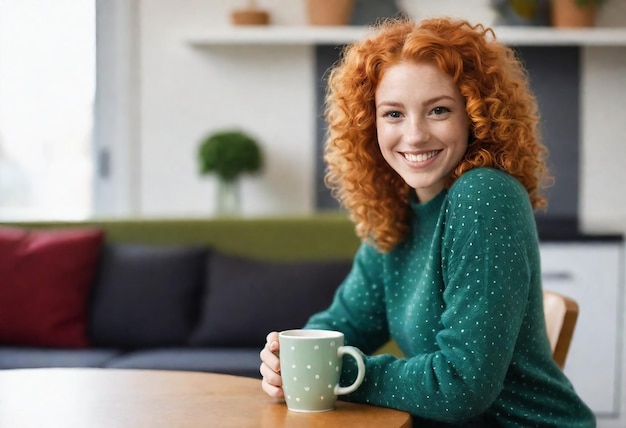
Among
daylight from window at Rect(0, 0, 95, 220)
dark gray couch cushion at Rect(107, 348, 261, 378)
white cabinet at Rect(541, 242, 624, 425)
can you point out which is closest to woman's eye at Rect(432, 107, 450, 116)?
dark gray couch cushion at Rect(107, 348, 261, 378)

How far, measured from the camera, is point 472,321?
4.05ft

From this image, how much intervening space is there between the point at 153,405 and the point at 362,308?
51 cm

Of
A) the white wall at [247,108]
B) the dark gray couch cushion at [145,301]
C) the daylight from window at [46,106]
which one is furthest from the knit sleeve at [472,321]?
the daylight from window at [46,106]

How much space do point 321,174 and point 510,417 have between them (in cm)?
287

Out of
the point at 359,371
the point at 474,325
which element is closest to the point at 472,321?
the point at 474,325

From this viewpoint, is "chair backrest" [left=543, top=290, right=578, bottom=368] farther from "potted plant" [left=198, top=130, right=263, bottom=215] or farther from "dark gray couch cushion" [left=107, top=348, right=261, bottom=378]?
"potted plant" [left=198, top=130, right=263, bottom=215]

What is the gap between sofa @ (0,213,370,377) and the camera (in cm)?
308

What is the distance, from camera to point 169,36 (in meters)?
4.20

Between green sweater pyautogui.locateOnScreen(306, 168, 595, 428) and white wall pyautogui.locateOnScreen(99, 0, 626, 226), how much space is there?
8.79 ft

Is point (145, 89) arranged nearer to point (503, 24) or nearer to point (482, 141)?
point (503, 24)

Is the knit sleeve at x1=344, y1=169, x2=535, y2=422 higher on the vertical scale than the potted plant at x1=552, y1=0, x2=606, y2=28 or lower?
lower

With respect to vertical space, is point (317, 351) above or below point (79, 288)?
above

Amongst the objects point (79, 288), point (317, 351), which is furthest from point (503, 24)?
point (317, 351)

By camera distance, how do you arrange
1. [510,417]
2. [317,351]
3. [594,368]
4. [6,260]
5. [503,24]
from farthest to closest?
1. [503,24]
2. [594,368]
3. [6,260]
4. [510,417]
5. [317,351]
